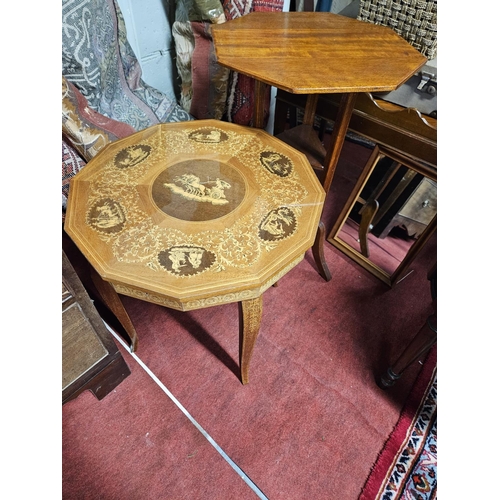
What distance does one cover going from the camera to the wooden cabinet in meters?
0.94

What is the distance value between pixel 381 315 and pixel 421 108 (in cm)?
95

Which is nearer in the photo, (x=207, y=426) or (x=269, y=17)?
(x=207, y=426)

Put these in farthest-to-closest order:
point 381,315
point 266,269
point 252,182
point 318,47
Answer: point 381,315 → point 318,47 → point 252,182 → point 266,269

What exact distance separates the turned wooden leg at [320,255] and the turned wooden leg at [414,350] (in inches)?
21.0

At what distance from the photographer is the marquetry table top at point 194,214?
873mm

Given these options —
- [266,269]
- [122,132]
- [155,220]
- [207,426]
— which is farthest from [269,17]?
[207,426]

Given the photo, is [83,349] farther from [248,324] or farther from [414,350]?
[414,350]

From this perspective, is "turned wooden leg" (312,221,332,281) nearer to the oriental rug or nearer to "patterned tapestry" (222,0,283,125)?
the oriental rug

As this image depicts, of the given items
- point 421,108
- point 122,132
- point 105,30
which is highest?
point 105,30

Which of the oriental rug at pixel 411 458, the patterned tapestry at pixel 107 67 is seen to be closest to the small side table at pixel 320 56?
the patterned tapestry at pixel 107 67

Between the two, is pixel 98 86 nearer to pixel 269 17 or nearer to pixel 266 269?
pixel 269 17

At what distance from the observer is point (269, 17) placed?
55.8 inches

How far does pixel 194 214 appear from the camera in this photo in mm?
1007

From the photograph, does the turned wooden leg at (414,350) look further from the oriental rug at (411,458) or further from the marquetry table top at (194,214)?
the marquetry table top at (194,214)
